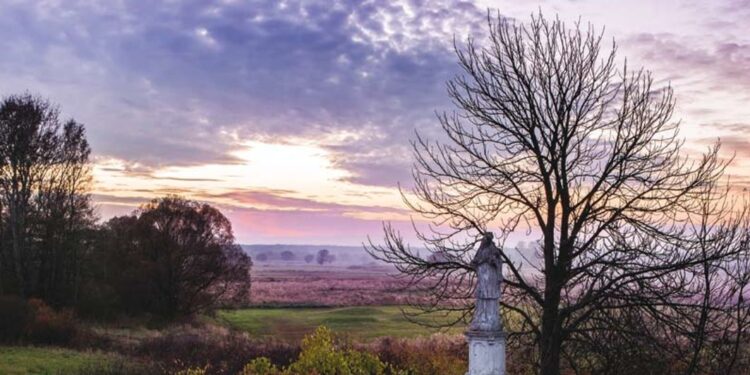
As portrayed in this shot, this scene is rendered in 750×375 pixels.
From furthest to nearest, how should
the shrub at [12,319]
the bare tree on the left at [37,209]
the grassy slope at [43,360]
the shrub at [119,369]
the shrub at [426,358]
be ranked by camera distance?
the bare tree on the left at [37,209]
the shrub at [12,319]
the grassy slope at [43,360]
the shrub at [119,369]
the shrub at [426,358]

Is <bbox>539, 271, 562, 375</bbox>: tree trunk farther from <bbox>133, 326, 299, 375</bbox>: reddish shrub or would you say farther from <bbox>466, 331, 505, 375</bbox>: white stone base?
Result: <bbox>133, 326, 299, 375</bbox>: reddish shrub

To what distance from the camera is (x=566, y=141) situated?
12.4 meters

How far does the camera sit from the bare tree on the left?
37094mm

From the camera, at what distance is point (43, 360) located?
24406 mm

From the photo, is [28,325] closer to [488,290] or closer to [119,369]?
[119,369]

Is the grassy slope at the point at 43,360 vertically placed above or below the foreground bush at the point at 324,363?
below

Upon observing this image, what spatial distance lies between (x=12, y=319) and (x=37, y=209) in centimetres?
1082

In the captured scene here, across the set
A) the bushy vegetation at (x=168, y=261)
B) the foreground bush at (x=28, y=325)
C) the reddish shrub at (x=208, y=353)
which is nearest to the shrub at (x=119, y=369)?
the reddish shrub at (x=208, y=353)

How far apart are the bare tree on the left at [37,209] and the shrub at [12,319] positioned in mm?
6822

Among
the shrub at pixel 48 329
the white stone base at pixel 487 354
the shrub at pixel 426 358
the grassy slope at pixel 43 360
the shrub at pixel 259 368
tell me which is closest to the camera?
the white stone base at pixel 487 354

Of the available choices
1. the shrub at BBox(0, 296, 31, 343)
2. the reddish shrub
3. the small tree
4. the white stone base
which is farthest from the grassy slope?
the white stone base

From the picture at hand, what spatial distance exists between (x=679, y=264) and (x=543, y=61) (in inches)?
185

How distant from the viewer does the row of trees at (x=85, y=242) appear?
3741 cm

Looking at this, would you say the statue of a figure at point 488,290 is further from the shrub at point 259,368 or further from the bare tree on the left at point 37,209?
the bare tree on the left at point 37,209
